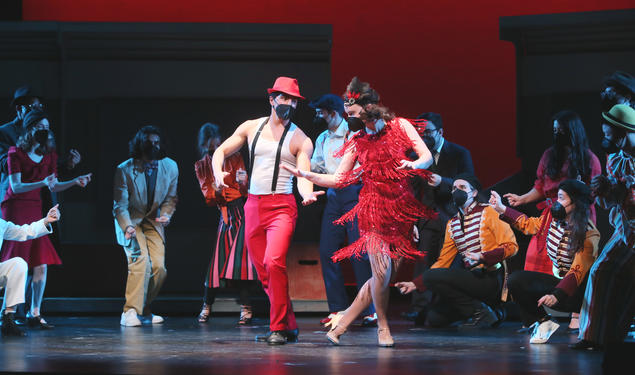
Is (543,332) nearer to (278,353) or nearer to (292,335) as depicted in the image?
(292,335)

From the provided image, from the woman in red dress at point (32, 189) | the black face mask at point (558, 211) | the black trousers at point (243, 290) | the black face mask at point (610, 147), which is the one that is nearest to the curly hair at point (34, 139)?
the woman in red dress at point (32, 189)

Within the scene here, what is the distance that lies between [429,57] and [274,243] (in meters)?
4.97

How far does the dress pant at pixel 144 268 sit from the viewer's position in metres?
6.39

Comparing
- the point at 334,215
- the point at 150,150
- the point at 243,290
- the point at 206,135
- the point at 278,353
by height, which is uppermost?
the point at 206,135

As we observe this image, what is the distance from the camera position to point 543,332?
5.15 metres

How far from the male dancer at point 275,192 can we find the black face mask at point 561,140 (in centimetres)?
200

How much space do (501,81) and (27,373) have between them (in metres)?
6.83

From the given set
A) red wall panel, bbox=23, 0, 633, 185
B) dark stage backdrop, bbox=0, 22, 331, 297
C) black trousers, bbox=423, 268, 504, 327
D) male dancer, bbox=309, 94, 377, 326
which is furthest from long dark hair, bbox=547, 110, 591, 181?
red wall panel, bbox=23, 0, 633, 185

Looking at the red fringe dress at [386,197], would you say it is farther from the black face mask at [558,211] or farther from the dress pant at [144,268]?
the dress pant at [144,268]

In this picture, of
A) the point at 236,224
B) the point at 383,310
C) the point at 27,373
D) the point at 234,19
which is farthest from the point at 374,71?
the point at 27,373

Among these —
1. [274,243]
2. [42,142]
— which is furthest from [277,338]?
[42,142]

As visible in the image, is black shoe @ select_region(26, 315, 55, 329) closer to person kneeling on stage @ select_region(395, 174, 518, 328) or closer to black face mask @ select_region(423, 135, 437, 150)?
person kneeling on stage @ select_region(395, 174, 518, 328)

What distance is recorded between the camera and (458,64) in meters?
9.46

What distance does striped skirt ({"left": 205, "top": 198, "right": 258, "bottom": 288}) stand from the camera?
21.0 feet
